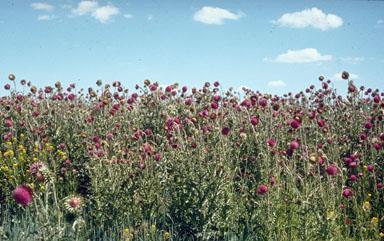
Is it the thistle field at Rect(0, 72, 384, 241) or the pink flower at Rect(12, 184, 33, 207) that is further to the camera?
the thistle field at Rect(0, 72, 384, 241)

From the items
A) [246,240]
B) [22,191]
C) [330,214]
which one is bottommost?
[246,240]

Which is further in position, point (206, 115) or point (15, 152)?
point (15, 152)

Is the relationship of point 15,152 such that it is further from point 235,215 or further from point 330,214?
point 330,214

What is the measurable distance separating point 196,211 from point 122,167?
1.11 meters

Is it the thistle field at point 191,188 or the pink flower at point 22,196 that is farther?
the thistle field at point 191,188

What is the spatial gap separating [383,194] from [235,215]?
199cm

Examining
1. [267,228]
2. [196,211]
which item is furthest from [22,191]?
[267,228]

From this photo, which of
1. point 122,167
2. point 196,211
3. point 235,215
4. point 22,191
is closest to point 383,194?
point 235,215

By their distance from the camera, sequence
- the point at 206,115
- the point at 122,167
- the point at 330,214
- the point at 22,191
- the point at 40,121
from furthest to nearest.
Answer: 1. the point at 40,121
2. the point at 206,115
3. the point at 122,167
4. the point at 330,214
5. the point at 22,191

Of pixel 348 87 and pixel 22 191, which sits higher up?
pixel 348 87

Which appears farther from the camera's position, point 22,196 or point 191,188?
point 191,188

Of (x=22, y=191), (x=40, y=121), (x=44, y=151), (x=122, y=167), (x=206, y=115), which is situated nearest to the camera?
(x=22, y=191)

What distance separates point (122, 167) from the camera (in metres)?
5.20

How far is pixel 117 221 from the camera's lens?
16.4ft
